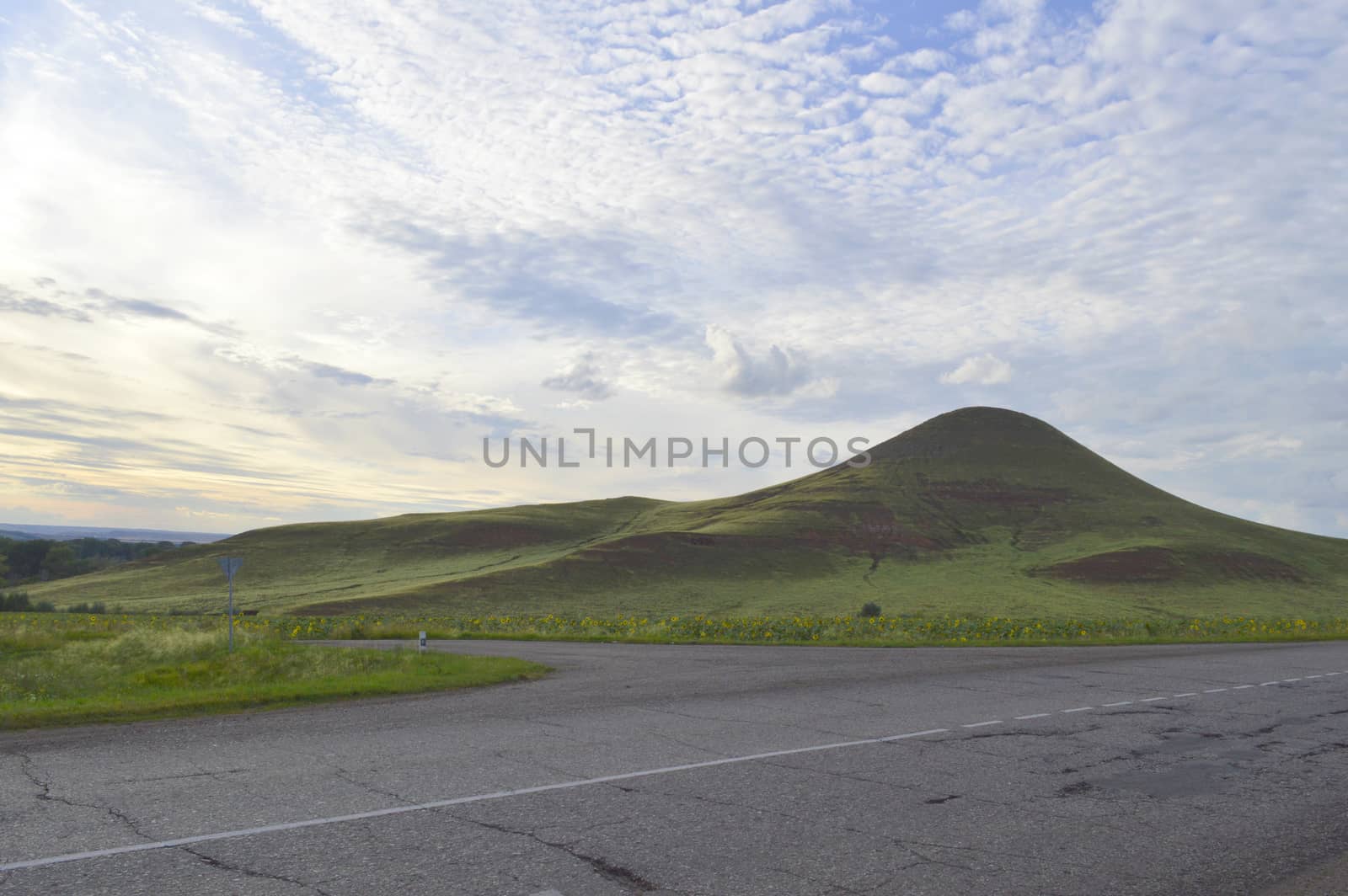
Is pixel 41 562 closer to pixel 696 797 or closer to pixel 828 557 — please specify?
pixel 828 557

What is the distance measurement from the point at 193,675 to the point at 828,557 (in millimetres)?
78547

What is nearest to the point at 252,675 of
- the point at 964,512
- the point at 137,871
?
the point at 137,871

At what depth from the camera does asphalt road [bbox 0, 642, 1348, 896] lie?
619cm

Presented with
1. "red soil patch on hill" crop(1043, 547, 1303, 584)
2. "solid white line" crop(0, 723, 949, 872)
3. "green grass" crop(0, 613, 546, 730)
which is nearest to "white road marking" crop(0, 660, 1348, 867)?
"solid white line" crop(0, 723, 949, 872)

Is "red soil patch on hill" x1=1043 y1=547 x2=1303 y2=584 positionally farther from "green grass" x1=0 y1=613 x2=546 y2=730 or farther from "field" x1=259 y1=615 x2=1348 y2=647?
"green grass" x1=0 y1=613 x2=546 y2=730

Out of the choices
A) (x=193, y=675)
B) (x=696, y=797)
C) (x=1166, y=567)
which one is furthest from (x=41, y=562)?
(x=696, y=797)

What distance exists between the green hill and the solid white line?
158 feet

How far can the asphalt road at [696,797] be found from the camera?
244 inches

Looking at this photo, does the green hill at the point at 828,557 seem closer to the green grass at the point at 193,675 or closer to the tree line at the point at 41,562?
the tree line at the point at 41,562

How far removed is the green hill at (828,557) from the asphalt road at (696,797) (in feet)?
149

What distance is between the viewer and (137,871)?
595 cm

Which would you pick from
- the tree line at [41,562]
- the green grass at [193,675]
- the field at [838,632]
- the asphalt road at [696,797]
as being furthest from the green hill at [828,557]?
the asphalt road at [696,797]

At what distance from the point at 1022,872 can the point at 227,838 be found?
577 cm

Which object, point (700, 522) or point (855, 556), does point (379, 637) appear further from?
point (700, 522)
